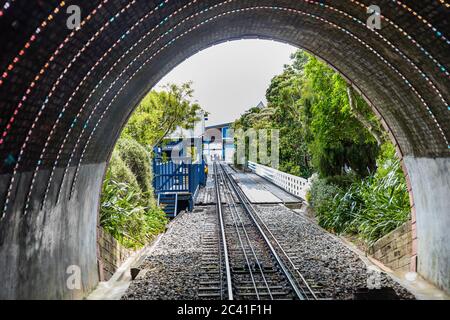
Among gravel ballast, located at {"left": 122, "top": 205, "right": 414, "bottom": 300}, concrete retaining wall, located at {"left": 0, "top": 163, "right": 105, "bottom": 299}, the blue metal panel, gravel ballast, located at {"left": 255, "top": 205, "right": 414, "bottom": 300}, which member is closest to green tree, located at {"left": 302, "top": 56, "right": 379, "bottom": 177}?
gravel ballast, located at {"left": 255, "top": 205, "right": 414, "bottom": 300}

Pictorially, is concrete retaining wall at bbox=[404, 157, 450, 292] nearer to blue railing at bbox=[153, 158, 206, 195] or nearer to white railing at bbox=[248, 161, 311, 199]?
white railing at bbox=[248, 161, 311, 199]

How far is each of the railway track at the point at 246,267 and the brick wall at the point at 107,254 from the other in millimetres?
1815

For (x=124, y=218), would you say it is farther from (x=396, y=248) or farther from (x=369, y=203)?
(x=369, y=203)

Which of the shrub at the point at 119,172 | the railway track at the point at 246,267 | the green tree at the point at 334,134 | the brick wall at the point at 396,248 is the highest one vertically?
the green tree at the point at 334,134

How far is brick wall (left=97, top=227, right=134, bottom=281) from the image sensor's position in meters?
8.43

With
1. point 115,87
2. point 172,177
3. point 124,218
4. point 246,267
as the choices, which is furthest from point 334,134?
point 115,87

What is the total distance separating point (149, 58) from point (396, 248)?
20.1 feet

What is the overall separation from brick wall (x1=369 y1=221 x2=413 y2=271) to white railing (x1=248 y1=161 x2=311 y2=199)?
9918 millimetres

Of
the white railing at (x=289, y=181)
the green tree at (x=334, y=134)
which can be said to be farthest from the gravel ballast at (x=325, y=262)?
the white railing at (x=289, y=181)

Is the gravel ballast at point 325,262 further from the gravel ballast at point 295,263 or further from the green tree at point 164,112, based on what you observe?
the green tree at point 164,112

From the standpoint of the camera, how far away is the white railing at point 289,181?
21.7m

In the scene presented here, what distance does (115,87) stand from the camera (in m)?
7.21

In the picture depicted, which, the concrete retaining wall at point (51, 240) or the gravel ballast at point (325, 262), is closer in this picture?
the concrete retaining wall at point (51, 240)
